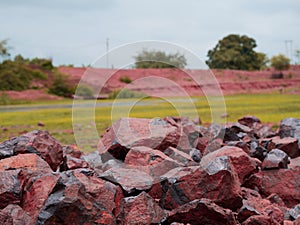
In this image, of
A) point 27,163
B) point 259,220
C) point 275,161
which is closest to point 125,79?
point 275,161

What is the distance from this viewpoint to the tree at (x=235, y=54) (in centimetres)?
6412

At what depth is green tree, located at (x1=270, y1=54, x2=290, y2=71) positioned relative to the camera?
6100 centimetres

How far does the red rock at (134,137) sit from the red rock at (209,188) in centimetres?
124

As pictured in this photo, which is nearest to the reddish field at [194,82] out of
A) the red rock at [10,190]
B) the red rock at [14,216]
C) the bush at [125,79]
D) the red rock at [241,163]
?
the bush at [125,79]

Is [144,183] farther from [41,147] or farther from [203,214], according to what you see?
[41,147]

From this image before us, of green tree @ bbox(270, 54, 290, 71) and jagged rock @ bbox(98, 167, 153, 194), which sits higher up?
green tree @ bbox(270, 54, 290, 71)

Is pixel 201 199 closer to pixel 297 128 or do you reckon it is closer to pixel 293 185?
pixel 293 185

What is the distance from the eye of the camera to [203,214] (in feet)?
11.3

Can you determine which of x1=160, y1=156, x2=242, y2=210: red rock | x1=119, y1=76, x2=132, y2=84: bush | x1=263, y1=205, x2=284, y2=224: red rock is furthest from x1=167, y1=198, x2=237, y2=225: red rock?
x1=119, y1=76, x2=132, y2=84: bush

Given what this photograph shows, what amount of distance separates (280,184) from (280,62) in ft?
193

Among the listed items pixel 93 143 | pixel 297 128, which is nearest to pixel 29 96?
pixel 93 143

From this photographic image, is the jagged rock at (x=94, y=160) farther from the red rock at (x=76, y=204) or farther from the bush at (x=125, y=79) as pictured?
the bush at (x=125, y=79)

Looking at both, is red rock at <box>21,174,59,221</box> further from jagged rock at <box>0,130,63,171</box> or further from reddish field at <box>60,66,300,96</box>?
reddish field at <box>60,66,300,96</box>

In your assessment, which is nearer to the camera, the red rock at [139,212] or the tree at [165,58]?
the red rock at [139,212]
